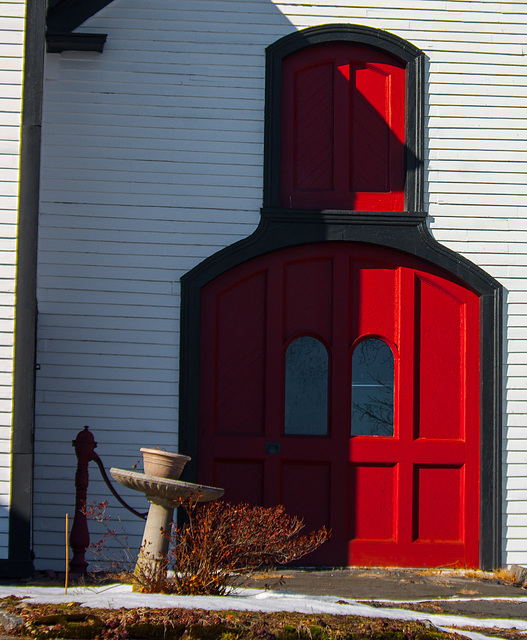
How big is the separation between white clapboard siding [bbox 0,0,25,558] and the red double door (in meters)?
1.88

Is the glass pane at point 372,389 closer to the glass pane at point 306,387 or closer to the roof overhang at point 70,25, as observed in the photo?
the glass pane at point 306,387

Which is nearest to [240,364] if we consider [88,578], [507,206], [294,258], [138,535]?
[294,258]

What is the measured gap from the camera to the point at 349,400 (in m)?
8.36

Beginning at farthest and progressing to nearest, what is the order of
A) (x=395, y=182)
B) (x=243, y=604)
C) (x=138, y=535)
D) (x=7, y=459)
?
(x=395, y=182), (x=138, y=535), (x=7, y=459), (x=243, y=604)

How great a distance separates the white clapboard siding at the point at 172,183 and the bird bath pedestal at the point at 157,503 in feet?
6.55

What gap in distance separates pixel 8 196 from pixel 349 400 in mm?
→ 3479

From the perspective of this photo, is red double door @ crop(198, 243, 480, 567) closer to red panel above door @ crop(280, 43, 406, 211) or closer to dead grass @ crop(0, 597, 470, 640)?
red panel above door @ crop(280, 43, 406, 211)

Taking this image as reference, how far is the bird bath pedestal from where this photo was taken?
587 cm

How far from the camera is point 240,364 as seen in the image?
8.35 metres

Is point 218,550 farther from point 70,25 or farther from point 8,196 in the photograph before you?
point 70,25

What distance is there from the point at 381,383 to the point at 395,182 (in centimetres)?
190

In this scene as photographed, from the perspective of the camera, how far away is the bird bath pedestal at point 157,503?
587cm

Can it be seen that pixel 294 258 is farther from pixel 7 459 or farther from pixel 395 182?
pixel 7 459

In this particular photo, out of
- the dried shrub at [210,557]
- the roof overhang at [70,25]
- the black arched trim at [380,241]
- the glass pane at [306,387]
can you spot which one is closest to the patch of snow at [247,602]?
the dried shrub at [210,557]
